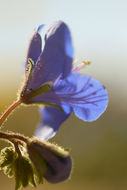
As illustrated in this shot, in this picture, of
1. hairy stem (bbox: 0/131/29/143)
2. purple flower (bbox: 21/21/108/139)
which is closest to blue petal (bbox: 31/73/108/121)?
purple flower (bbox: 21/21/108/139)

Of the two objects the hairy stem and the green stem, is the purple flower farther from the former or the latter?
the hairy stem

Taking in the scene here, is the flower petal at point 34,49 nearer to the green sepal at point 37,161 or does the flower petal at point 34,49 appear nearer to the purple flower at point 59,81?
the purple flower at point 59,81

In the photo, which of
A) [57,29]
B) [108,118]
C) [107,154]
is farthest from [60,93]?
[108,118]

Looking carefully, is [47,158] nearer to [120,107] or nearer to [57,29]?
[57,29]

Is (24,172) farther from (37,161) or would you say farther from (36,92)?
(36,92)

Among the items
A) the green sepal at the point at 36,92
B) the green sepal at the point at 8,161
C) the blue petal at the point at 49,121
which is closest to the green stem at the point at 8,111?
the green sepal at the point at 36,92
